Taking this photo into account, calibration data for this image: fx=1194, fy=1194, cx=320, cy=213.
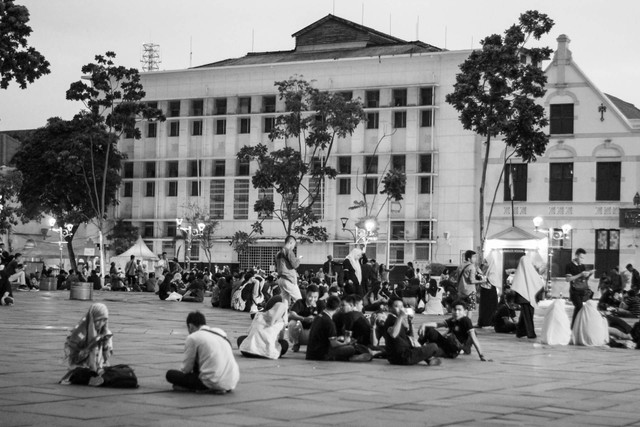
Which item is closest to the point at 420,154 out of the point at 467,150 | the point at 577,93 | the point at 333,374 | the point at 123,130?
the point at 467,150

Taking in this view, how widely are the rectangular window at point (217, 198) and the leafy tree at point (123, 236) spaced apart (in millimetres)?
5311

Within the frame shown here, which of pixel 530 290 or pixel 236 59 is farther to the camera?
pixel 236 59

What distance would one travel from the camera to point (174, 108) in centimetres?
7919

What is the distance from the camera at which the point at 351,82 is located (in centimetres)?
7306

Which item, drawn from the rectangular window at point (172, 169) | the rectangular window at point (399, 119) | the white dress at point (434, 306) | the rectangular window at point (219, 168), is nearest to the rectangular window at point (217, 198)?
the rectangular window at point (219, 168)

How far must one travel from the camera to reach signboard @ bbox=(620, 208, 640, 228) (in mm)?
59656

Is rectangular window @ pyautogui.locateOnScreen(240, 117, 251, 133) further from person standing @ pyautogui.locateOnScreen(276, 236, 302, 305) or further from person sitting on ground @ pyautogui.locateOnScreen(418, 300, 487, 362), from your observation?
person sitting on ground @ pyautogui.locateOnScreen(418, 300, 487, 362)

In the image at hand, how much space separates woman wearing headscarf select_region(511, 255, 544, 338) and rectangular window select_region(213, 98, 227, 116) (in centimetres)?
5502

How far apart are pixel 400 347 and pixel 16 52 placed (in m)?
18.7

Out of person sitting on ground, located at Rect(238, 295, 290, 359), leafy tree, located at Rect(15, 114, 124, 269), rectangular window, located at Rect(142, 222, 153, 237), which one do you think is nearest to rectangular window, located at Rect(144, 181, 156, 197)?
rectangular window, located at Rect(142, 222, 153, 237)

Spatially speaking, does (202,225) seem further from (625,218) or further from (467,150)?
(625,218)

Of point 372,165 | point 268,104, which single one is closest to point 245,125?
point 268,104

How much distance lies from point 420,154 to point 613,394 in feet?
189

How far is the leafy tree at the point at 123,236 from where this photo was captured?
78.4 meters
